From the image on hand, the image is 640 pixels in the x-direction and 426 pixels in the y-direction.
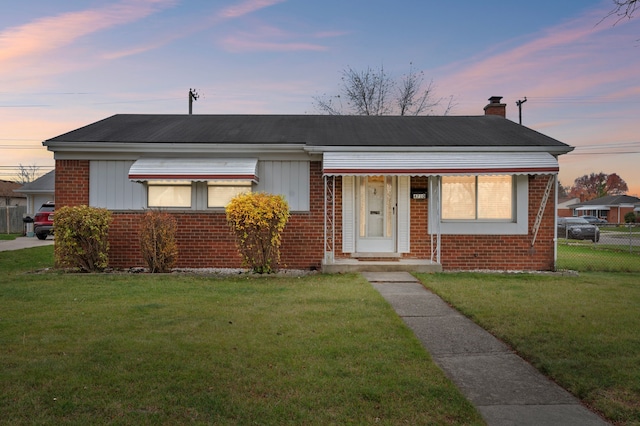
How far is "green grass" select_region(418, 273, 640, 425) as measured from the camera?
3.76 meters

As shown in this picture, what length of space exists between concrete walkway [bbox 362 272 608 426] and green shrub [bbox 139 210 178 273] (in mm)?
5692

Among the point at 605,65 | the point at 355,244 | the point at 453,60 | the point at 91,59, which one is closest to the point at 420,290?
the point at 355,244

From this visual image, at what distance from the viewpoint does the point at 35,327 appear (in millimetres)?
5414

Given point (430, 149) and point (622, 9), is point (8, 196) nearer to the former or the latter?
point (430, 149)

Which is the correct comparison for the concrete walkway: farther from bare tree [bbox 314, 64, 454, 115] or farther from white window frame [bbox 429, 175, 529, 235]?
bare tree [bbox 314, 64, 454, 115]

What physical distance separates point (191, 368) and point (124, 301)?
137 inches

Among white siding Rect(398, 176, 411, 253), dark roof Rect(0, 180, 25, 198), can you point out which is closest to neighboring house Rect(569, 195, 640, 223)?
white siding Rect(398, 176, 411, 253)

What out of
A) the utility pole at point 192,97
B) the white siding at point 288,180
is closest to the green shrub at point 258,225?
the white siding at point 288,180

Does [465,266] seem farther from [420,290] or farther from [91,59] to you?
[91,59]

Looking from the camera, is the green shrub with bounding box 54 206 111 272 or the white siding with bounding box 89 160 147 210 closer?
the green shrub with bounding box 54 206 111 272

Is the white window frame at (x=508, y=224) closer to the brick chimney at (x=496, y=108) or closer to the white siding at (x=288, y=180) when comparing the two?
the white siding at (x=288, y=180)

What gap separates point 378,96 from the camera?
33.5m

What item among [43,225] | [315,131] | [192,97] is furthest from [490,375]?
[192,97]

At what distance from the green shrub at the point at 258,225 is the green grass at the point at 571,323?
10.5 feet
